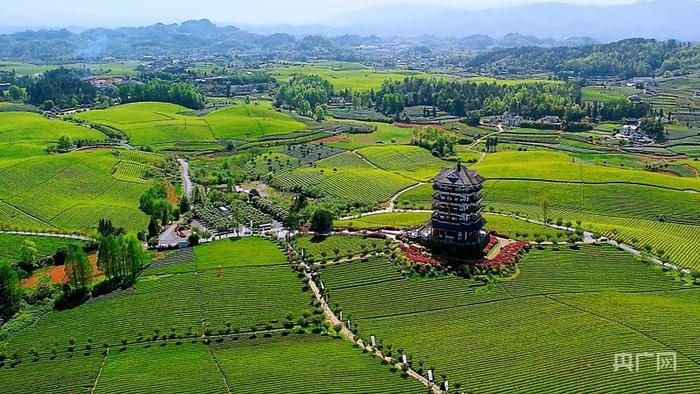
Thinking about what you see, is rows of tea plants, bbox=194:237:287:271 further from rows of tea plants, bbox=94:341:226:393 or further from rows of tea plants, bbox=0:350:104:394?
rows of tea plants, bbox=0:350:104:394

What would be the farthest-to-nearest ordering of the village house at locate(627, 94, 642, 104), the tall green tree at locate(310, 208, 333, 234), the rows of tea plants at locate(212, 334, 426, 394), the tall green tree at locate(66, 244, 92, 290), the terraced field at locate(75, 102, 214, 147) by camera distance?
1. the village house at locate(627, 94, 642, 104)
2. the terraced field at locate(75, 102, 214, 147)
3. the tall green tree at locate(310, 208, 333, 234)
4. the tall green tree at locate(66, 244, 92, 290)
5. the rows of tea plants at locate(212, 334, 426, 394)

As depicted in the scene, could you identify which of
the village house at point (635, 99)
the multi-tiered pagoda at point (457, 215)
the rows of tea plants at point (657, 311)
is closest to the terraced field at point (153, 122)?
the multi-tiered pagoda at point (457, 215)

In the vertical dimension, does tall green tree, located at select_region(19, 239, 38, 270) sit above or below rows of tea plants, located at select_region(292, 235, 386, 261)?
below

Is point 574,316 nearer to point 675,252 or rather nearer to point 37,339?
point 675,252

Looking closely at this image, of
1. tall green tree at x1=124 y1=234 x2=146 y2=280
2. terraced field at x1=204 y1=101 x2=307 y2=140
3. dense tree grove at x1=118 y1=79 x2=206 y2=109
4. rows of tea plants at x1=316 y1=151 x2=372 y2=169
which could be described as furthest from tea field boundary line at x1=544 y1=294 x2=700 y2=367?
dense tree grove at x1=118 y1=79 x2=206 y2=109

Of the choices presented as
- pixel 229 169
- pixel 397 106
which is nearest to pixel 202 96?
pixel 397 106

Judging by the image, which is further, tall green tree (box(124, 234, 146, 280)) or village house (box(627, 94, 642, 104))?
village house (box(627, 94, 642, 104))

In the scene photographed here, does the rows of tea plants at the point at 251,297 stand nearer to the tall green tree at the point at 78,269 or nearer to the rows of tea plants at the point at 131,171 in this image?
the tall green tree at the point at 78,269

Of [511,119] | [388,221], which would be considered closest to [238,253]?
[388,221]
